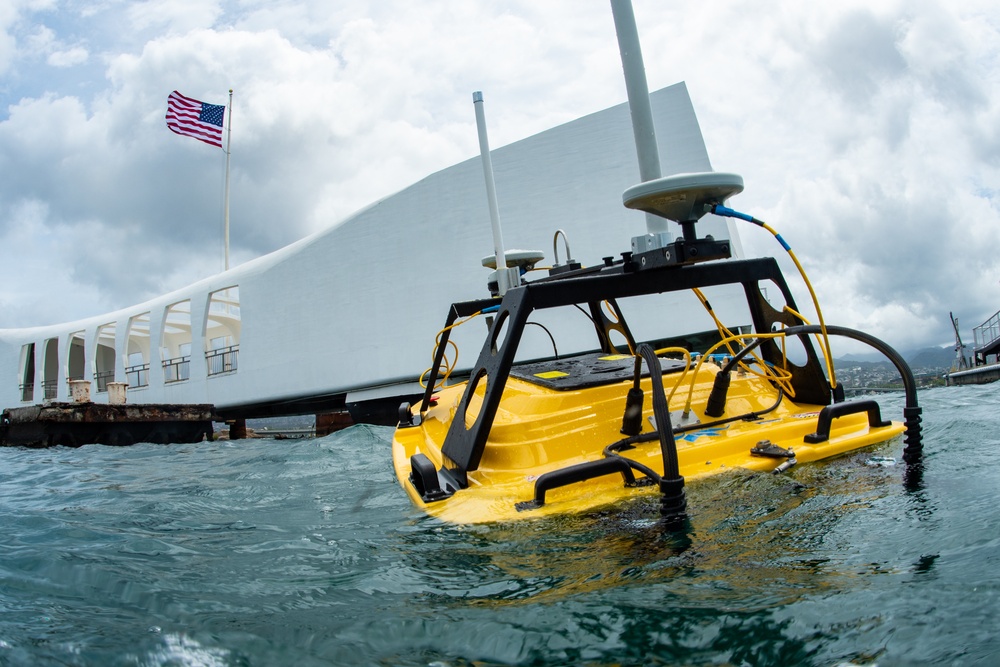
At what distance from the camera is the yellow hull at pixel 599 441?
245cm

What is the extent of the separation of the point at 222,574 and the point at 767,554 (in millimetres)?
1831

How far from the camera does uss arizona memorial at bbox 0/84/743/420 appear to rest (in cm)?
1288

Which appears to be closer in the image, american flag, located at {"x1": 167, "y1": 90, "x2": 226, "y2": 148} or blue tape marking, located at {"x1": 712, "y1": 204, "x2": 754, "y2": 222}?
blue tape marking, located at {"x1": 712, "y1": 204, "x2": 754, "y2": 222}

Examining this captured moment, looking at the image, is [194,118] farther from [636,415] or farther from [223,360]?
[636,415]

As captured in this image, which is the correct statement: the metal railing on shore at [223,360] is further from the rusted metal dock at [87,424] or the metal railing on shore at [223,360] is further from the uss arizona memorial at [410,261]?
the rusted metal dock at [87,424]

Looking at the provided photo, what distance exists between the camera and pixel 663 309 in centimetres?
1262

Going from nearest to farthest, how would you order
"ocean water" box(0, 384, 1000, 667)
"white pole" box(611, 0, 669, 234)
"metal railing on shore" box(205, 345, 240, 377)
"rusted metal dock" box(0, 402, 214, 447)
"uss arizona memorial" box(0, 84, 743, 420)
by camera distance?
"ocean water" box(0, 384, 1000, 667) → "white pole" box(611, 0, 669, 234) → "rusted metal dock" box(0, 402, 214, 447) → "uss arizona memorial" box(0, 84, 743, 420) → "metal railing on shore" box(205, 345, 240, 377)

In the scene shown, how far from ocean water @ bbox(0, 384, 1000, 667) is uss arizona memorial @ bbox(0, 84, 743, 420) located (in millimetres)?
10261

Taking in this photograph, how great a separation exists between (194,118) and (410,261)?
8.85 meters

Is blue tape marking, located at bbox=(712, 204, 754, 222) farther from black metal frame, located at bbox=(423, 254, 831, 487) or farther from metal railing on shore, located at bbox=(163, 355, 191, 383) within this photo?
metal railing on shore, located at bbox=(163, 355, 191, 383)

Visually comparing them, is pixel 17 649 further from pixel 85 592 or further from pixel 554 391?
pixel 554 391

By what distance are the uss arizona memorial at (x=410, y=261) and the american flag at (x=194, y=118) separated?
4100 millimetres

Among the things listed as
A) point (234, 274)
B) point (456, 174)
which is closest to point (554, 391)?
point (456, 174)

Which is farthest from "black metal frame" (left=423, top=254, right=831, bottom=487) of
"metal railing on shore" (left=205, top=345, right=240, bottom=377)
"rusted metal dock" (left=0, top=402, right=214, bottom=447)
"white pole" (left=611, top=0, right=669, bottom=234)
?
"metal railing on shore" (left=205, top=345, right=240, bottom=377)
